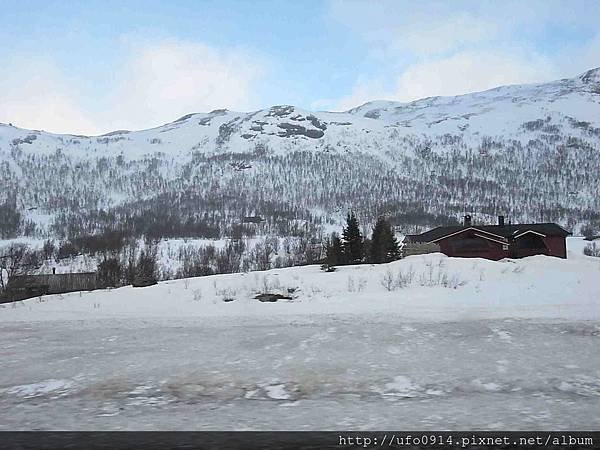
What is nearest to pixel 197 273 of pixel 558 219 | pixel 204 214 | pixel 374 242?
pixel 374 242

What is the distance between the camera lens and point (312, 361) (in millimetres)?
7289

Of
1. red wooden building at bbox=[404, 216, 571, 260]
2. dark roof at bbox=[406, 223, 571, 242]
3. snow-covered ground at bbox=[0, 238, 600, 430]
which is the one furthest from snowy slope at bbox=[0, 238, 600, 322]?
dark roof at bbox=[406, 223, 571, 242]

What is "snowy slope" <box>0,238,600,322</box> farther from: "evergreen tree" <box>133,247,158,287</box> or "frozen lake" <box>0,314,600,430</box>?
"evergreen tree" <box>133,247,158,287</box>

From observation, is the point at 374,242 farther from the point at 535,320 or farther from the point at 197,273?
the point at 535,320

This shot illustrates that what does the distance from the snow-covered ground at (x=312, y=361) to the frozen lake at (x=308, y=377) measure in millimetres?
28

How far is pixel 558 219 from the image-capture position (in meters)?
175

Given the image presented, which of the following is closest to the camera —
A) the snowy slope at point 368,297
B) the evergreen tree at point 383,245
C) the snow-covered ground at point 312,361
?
the snow-covered ground at point 312,361

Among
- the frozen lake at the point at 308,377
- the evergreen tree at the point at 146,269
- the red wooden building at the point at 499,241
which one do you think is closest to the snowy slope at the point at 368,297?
the frozen lake at the point at 308,377

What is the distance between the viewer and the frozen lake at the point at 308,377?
5.06 metres

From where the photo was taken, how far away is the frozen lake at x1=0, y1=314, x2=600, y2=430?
5.06 m

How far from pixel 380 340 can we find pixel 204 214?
183 metres

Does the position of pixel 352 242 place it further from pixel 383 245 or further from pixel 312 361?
pixel 312 361

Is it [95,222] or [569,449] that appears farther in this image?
[95,222]

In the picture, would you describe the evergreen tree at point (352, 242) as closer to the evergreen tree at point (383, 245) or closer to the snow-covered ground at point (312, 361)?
the evergreen tree at point (383, 245)
